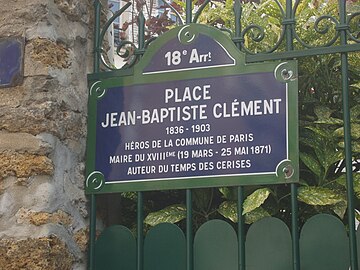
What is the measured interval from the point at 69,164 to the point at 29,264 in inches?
18.8

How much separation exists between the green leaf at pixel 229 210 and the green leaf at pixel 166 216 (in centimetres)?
17

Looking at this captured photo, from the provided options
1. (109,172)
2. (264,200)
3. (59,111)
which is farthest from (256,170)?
(59,111)

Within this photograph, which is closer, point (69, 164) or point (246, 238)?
point (246, 238)

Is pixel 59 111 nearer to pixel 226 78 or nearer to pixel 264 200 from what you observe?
pixel 226 78

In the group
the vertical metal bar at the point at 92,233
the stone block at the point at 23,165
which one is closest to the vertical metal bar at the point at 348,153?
the vertical metal bar at the point at 92,233

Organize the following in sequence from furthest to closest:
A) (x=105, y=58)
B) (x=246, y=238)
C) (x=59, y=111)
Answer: (x=105, y=58)
(x=59, y=111)
(x=246, y=238)

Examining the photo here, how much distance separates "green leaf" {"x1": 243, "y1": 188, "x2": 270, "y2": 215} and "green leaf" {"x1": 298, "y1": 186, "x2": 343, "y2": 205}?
5.7 inches

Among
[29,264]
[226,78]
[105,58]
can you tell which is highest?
[105,58]

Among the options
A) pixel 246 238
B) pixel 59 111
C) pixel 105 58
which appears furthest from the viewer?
pixel 105 58

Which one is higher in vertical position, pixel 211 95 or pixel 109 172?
pixel 211 95

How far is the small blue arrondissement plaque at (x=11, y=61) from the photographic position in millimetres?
2963

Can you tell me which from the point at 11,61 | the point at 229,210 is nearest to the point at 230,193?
the point at 229,210

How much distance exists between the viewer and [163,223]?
2.87 meters

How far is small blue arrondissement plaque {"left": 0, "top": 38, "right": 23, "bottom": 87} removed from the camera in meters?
2.96
